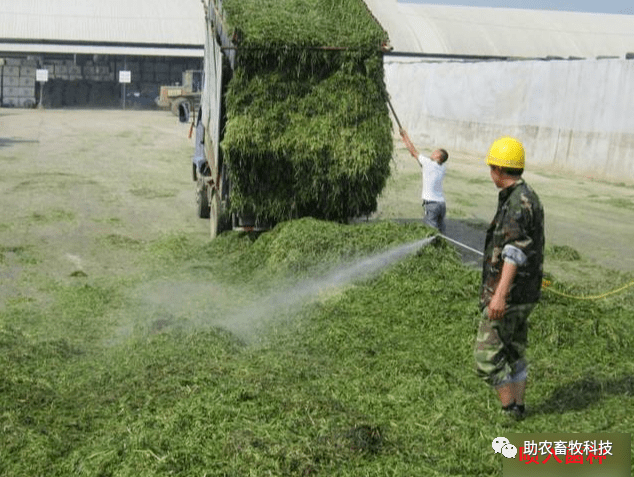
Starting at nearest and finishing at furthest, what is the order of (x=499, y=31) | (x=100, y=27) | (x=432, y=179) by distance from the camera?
(x=432, y=179) → (x=100, y=27) → (x=499, y=31)

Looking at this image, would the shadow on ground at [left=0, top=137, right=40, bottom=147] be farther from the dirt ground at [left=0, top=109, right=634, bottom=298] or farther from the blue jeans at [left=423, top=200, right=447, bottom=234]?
the blue jeans at [left=423, top=200, right=447, bottom=234]

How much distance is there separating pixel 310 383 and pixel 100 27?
186ft

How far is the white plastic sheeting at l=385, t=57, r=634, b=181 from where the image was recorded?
25219mm

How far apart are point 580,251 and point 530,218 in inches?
344

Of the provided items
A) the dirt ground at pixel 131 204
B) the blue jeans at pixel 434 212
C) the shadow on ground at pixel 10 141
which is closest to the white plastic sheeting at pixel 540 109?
the dirt ground at pixel 131 204

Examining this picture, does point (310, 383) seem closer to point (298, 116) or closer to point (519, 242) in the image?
point (519, 242)

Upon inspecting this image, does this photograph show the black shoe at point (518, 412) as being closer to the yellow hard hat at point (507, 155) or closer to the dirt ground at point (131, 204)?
the yellow hard hat at point (507, 155)

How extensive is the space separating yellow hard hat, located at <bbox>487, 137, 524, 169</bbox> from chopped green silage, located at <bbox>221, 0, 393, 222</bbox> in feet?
17.8

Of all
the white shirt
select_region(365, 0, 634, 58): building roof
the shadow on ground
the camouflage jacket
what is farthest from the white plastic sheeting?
select_region(365, 0, 634, 58): building roof

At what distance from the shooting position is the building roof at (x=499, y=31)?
6100cm

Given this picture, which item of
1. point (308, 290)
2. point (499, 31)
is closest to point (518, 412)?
point (308, 290)

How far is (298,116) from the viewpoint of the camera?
11469mm

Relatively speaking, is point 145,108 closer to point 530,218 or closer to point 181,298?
point 181,298

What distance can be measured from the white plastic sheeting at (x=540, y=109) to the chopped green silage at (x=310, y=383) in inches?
637
